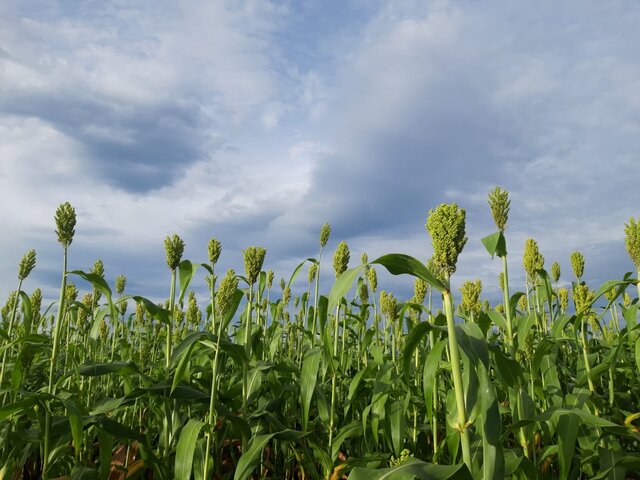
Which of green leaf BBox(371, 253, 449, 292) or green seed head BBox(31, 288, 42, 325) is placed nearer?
green leaf BBox(371, 253, 449, 292)

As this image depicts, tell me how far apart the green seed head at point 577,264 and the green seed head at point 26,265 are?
6.52m

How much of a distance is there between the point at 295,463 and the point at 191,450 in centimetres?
164

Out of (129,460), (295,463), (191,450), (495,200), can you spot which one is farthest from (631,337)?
(129,460)

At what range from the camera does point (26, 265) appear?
166 inches

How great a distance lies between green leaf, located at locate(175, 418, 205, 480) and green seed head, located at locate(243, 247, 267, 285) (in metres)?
1.23

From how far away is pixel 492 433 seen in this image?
1896 millimetres

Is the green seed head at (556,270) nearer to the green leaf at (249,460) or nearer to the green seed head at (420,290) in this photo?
the green seed head at (420,290)

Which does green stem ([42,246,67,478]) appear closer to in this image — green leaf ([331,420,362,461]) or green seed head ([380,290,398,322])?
green leaf ([331,420,362,461])

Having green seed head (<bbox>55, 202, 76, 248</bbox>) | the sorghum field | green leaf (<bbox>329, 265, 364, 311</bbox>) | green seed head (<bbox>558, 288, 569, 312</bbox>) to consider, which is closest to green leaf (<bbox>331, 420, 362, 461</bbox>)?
the sorghum field

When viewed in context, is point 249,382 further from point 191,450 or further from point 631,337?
point 631,337

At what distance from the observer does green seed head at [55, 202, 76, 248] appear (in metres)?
3.16

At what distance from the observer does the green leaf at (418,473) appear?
1681mm

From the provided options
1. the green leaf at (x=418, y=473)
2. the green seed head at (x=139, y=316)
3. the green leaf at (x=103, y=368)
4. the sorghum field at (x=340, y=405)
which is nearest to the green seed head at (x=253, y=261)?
the sorghum field at (x=340, y=405)

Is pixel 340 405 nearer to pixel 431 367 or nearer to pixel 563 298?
pixel 431 367
